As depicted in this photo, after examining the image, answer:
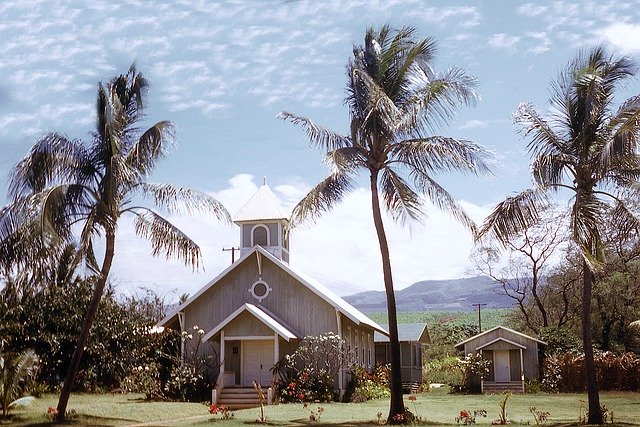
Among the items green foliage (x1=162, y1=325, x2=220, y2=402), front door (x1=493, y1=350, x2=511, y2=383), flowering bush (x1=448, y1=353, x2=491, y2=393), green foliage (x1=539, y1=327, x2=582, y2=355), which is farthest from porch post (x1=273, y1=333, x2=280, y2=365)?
green foliage (x1=539, y1=327, x2=582, y2=355)

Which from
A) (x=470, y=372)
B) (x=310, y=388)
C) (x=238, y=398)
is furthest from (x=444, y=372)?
(x=238, y=398)

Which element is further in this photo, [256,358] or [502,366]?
[502,366]

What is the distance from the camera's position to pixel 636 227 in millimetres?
19859

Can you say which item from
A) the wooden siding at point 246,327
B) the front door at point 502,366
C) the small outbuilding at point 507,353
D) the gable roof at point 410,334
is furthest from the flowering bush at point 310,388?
the gable roof at point 410,334

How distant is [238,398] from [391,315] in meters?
11.0

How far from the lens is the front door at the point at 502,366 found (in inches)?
1614

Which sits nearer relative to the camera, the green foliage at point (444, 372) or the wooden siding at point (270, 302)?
the wooden siding at point (270, 302)

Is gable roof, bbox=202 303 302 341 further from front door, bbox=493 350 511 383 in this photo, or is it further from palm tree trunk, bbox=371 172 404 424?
front door, bbox=493 350 511 383

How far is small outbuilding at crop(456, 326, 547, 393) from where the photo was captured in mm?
40406

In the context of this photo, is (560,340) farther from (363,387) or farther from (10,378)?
(10,378)

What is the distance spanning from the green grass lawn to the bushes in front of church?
1.79 metres

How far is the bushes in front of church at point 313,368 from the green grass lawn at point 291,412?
70.3 inches

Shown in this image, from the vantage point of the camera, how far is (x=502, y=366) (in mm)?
41219

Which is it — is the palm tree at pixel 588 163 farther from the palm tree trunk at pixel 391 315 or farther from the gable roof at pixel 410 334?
the gable roof at pixel 410 334
